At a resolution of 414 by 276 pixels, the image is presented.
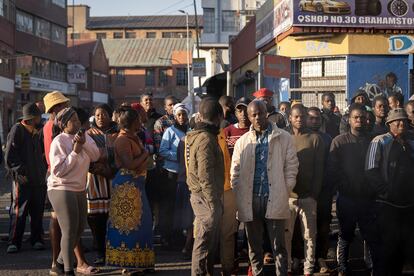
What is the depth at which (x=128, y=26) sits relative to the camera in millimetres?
112000

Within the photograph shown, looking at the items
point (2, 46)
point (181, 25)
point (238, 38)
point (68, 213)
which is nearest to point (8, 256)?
point (68, 213)

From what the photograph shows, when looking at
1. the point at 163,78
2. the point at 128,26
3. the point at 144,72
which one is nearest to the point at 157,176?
the point at 163,78

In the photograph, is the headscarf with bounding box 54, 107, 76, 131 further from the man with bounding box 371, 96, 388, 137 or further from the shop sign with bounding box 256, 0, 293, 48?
the shop sign with bounding box 256, 0, 293, 48

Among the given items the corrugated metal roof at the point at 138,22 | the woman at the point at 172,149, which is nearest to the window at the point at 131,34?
the corrugated metal roof at the point at 138,22

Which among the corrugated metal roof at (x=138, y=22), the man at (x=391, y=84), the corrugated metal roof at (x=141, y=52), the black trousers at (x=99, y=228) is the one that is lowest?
the black trousers at (x=99, y=228)

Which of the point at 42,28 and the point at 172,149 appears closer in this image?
the point at 172,149

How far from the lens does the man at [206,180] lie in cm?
737

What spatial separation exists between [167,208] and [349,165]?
353cm

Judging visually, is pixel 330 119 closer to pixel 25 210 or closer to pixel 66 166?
pixel 25 210

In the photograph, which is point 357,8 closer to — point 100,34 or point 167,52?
point 167,52

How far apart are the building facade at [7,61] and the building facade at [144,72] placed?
34.2m

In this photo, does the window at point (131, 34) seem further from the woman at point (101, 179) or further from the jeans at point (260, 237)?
the jeans at point (260, 237)

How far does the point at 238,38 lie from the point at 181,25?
75846 millimetres

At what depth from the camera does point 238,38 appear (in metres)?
34.3
